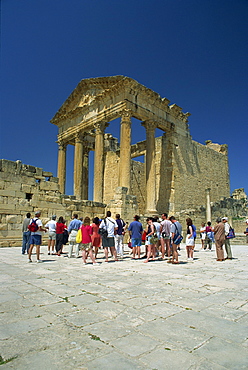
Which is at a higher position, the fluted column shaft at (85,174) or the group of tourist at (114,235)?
the fluted column shaft at (85,174)

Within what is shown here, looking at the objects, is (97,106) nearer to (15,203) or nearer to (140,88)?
(140,88)

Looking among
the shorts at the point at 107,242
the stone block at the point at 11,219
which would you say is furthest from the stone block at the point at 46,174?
the shorts at the point at 107,242

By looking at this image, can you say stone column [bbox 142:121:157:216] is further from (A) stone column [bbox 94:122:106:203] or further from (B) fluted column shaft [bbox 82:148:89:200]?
(B) fluted column shaft [bbox 82:148:89:200]

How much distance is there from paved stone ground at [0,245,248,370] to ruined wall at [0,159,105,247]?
20.2ft

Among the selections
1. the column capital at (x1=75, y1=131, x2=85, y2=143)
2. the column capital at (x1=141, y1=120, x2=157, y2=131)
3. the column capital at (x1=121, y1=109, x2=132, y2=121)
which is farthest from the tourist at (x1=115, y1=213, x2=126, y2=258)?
the column capital at (x1=75, y1=131, x2=85, y2=143)

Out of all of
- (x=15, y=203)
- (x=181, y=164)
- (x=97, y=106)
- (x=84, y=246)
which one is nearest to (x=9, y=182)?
(x=15, y=203)

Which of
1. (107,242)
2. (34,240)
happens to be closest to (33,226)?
(34,240)

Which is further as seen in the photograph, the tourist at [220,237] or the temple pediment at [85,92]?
the temple pediment at [85,92]

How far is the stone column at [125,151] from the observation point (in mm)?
18156

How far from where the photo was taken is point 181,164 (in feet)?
75.2

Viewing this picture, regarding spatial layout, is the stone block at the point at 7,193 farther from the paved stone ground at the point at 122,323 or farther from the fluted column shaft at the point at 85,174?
the fluted column shaft at the point at 85,174

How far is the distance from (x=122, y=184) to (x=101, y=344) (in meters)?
15.6

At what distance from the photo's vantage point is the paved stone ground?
2.16 meters

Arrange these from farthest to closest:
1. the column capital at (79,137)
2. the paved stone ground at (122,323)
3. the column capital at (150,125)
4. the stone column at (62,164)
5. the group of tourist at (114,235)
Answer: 1. the stone column at (62,164)
2. the column capital at (79,137)
3. the column capital at (150,125)
4. the group of tourist at (114,235)
5. the paved stone ground at (122,323)
